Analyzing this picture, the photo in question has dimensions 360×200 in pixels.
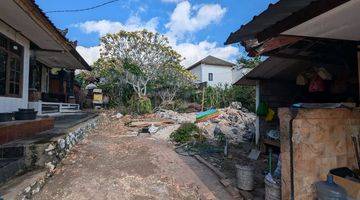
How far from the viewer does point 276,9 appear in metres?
3.34

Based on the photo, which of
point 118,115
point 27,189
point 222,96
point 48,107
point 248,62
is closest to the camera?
point 27,189

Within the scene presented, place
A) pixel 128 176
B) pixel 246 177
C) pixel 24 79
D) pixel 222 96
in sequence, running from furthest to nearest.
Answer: pixel 222 96
pixel 24 79
pixel 128 176
pixel 246 177

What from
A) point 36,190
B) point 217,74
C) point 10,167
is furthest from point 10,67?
point 217,74

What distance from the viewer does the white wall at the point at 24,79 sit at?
6961 millimetres

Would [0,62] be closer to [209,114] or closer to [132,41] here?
[209,114]

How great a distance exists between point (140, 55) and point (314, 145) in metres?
17.6

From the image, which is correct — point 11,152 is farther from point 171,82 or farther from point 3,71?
point 171,82

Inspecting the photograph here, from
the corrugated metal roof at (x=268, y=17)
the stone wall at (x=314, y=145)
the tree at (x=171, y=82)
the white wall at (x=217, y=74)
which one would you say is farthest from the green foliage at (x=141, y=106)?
the white wall at (x=217, y=74)

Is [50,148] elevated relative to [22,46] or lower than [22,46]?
lower

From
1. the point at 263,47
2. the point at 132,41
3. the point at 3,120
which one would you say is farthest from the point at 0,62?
the point at 132,41

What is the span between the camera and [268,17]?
3590mm

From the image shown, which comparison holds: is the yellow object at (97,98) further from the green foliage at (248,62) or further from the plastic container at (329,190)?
the plastic container at (329,190)

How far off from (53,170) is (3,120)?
5.43 feet

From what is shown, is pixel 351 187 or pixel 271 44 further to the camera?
pixel 271 44
